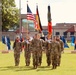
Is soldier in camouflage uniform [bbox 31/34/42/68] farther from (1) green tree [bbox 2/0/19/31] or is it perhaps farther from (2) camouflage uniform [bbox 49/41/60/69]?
(1) green tree [bbox 2/0/19/31]

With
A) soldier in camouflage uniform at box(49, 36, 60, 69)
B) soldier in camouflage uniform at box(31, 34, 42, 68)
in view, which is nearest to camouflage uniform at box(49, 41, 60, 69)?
soldier in camouflage uniform at box(49, 36, 60, 69)

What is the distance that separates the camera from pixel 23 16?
11419cm

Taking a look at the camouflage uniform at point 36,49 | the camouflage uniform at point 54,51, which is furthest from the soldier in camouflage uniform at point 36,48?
the camouflage uniform at point 54,51

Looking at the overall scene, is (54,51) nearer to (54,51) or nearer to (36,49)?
(54,51)

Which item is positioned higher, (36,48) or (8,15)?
(8,15)

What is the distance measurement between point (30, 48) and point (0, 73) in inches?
145

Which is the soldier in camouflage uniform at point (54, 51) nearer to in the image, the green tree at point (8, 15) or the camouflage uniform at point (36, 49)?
the camouflage uniform at point (36, 49)

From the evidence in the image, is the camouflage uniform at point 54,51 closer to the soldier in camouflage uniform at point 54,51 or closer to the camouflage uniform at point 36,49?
the soldier in camouflage uniform at point 54,51

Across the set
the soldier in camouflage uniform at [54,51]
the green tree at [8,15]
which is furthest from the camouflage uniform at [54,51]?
the green tree at [8,15]

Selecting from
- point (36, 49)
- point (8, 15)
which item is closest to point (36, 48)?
point (36, 49)

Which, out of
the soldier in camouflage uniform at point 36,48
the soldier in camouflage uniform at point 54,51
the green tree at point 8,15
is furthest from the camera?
the green tree at point 8,15

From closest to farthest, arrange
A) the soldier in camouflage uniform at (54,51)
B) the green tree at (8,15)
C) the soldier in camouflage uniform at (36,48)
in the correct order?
1. the soldier in camouflage uniform at (54,51)
2. the soldier in camouflage uniform at (36,48)
3. the green tree at (8,15)

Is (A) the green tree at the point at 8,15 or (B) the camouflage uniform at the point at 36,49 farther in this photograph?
(A) the green tree at the point at 8,15

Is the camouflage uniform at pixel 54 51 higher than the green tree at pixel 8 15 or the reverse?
the reverse
